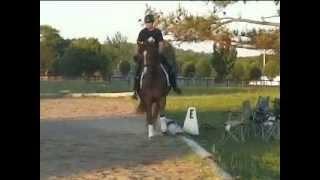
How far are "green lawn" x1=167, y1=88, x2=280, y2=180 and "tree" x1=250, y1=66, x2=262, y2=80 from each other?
115 millimetres

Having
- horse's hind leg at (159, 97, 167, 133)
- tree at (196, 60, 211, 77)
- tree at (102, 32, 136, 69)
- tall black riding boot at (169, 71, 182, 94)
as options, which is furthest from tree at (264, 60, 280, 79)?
tree at (102, 32, 136, 69)

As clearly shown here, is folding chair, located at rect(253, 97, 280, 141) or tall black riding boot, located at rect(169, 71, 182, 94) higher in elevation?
tall black riding boot, located at rect(169, 71, 182, 94)

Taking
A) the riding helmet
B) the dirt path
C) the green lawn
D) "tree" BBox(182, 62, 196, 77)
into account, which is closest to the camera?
the dirt path

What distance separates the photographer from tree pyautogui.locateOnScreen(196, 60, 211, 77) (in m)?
4.75

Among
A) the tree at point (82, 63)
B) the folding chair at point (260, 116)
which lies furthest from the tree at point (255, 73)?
the tree at point (82, 63)

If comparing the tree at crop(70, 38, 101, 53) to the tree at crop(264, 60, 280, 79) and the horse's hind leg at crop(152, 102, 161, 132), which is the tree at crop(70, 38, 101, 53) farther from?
the tree at crop(264, 60, 280, 79)

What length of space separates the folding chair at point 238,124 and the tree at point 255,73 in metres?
0.25

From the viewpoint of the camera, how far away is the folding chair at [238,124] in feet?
15.3

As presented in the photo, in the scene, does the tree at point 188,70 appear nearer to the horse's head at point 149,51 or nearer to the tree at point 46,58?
the horse's head at point 149,51
